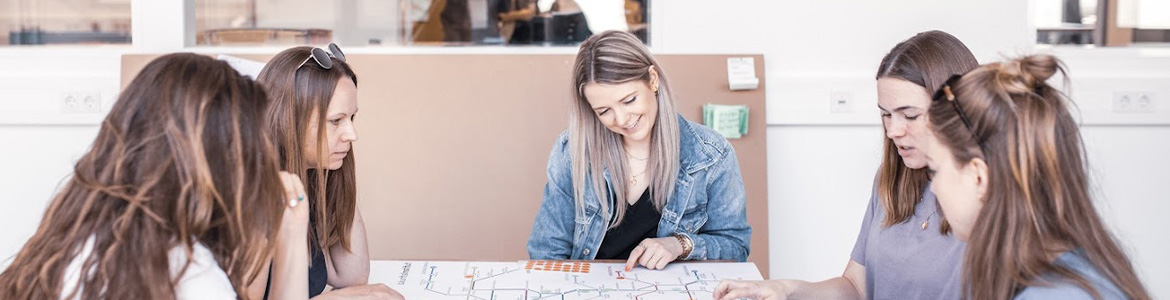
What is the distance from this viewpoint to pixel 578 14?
10.6 feet

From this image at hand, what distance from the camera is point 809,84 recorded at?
285 centimetres

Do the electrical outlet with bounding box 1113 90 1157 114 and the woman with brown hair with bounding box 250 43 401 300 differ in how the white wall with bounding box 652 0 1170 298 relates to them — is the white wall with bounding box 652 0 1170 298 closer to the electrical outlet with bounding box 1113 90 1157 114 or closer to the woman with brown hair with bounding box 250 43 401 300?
the electrical outlet with bounding box 1113 90 1157 114

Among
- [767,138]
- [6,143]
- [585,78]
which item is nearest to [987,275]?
[585,78]

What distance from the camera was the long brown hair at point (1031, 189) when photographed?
43.3 inches

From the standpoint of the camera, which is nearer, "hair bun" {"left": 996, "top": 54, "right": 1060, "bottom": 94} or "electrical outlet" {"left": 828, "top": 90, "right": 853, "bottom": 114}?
"hair bun" {"left": 996, "top": 54, "right": 1060, "bottom": 94}

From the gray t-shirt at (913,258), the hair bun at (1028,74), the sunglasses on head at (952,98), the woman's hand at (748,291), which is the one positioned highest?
the hair bun at (1028,74)

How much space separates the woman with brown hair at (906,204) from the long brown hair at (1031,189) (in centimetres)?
39

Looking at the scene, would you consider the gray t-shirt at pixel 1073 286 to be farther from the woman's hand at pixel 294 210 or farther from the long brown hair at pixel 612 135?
the long brown hair at pixel 612 135

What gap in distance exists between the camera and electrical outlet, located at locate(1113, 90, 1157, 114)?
287 centimetres

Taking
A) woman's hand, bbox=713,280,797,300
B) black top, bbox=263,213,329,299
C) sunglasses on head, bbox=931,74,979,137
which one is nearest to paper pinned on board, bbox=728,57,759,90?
woman's hand, bbox=713,280,797,300

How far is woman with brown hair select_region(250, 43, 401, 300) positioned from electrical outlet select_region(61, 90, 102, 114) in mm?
1401

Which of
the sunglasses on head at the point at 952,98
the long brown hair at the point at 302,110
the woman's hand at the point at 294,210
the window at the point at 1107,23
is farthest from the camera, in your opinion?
the window at the point at 1107,23

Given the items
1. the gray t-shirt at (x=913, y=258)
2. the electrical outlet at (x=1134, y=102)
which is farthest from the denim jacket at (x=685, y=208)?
the electrical outlet at (x=1134, y=102)

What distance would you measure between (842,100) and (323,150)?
1.65 meters
